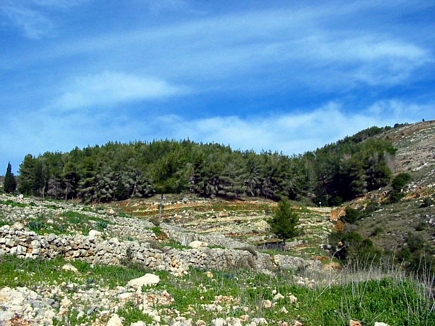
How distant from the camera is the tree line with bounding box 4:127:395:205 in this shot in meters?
69.1

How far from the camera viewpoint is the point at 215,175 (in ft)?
224

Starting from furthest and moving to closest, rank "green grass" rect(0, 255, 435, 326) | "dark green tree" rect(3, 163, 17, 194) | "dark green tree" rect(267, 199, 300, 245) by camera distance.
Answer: "dark green tree" rect(3, 163, 17, 194), "dark green tree" rect(267, 199, 300, 245), "green grass" rect(0, 255, 435, 326)

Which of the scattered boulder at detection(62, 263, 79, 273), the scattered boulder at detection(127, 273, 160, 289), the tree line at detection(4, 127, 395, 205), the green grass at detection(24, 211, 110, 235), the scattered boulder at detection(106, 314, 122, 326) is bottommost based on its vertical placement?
the scattered boulder at detection(106, 314, 122, 326)

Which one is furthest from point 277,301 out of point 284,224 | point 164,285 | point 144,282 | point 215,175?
point 215,175

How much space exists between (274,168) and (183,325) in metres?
68.2

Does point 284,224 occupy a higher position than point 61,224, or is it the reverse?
point 61,224

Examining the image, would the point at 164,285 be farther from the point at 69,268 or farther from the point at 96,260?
the point at 96,260

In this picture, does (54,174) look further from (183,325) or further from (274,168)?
(183,325)

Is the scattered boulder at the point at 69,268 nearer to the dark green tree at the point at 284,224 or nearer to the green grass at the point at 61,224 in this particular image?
the green grass at the point at 61,224

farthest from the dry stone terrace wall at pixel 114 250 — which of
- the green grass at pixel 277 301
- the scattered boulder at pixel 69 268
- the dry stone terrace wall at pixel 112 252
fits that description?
the scattered boulder at pixel 69 268

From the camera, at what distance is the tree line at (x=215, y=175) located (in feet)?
227

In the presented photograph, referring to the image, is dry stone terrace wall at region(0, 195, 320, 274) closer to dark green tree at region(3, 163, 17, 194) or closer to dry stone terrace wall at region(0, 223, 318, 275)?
dry stone terrace wall at region(0, 223, 318, 275)

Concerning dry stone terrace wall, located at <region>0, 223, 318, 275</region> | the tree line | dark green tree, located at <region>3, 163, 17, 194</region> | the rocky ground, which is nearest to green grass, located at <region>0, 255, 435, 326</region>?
the rocky ground

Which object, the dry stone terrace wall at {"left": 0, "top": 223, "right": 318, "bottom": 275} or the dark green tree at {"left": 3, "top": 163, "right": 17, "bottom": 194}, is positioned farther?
the dark green tree at {"left": 3, "top": 163, "right": 17, "bottom": 194}
